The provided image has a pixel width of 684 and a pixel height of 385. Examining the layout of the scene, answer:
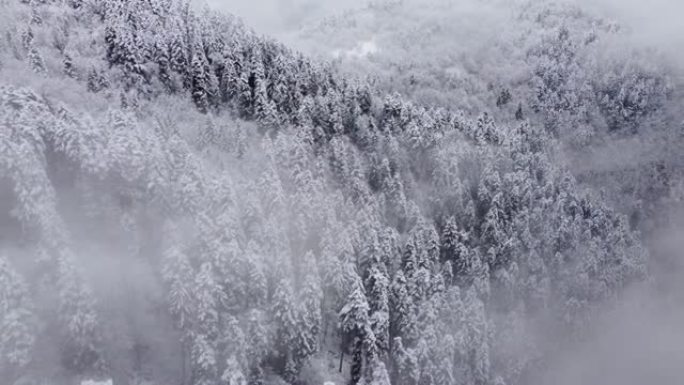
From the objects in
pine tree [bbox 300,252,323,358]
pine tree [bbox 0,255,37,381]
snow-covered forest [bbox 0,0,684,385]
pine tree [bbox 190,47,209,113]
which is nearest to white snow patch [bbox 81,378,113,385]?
snow-covered forest [bbox 0,0,684,385]

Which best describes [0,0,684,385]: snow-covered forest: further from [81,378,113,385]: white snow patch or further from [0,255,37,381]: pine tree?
[81,378,113,385]: white snow patch

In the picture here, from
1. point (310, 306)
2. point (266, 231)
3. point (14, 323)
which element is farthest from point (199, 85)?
point (14, 323)

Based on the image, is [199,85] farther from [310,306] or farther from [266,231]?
[310,306]

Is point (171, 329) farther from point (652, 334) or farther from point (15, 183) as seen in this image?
point (652, 334)

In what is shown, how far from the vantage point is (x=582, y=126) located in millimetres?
177125

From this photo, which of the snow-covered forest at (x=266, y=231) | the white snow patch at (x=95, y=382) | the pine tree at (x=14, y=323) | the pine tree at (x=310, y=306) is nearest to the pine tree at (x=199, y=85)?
the snow-covered forest at (x=266, y=231)

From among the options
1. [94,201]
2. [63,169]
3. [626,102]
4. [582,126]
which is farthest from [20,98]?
[626,102]

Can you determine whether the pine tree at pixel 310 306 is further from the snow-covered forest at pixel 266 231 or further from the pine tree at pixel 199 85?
the pine tree at pixel 199 85

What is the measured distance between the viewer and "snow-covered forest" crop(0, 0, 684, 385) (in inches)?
1977

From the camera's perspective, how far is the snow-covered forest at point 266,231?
50.2 meters

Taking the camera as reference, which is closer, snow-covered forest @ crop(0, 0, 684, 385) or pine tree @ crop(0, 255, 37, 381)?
pine tree @ crop(0, 255, 37, 381)

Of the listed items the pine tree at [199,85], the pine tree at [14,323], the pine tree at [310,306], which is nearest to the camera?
the pine tree at [14,323]

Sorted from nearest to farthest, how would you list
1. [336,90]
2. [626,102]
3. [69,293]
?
[69,293], [336,90], [626,102]

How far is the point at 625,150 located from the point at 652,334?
7518 cm
